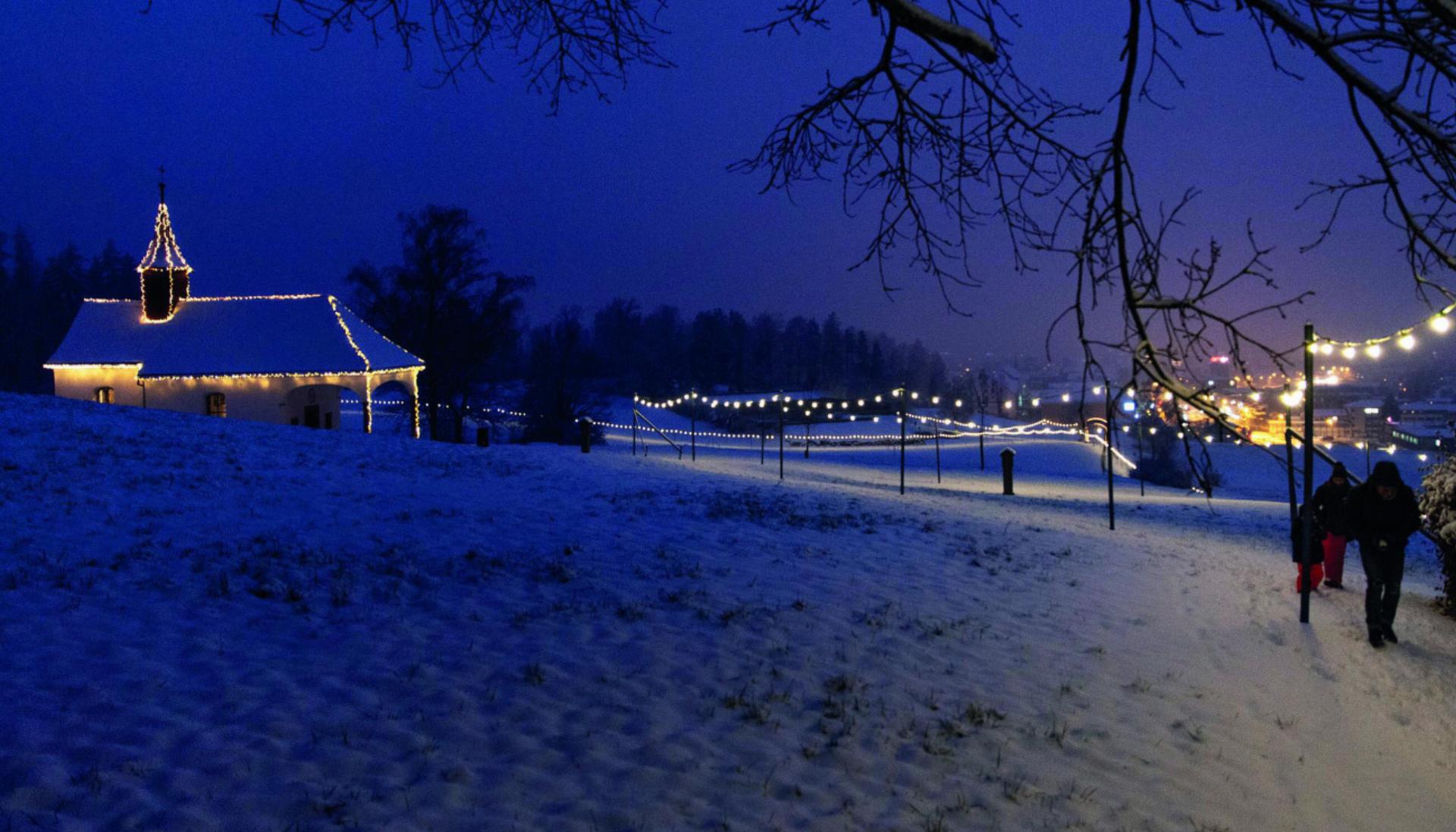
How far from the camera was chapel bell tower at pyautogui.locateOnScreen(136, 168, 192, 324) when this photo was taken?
2942cm

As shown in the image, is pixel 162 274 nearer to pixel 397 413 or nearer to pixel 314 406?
pixel 314 406

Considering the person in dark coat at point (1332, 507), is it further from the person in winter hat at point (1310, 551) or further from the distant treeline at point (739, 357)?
the distant treeline at point (739, 357)

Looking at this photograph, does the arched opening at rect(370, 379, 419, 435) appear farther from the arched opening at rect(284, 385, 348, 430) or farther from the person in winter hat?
the person in winter hat

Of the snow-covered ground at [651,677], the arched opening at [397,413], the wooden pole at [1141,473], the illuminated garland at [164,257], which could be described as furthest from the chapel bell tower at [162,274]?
the wooden pole at [1141,473]

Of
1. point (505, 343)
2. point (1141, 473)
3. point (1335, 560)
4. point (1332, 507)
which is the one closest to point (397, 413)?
point (505, 343)

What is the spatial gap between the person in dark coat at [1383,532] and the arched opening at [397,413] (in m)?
28.5

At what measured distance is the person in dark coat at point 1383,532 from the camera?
743 centimetres

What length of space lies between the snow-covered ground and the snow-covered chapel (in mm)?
17980

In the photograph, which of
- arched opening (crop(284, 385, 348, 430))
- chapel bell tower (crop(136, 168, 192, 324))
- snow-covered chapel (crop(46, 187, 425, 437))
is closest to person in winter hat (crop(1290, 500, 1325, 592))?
snow-covered chapel (crop(46, 187, 425, 437))

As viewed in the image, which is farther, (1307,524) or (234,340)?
(234,340)

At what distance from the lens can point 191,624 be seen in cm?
586

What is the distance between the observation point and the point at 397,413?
44938 mm

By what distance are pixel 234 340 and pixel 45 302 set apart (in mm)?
47079

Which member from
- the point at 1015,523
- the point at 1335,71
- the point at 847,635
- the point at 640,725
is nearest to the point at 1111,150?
the point at 1335,71
